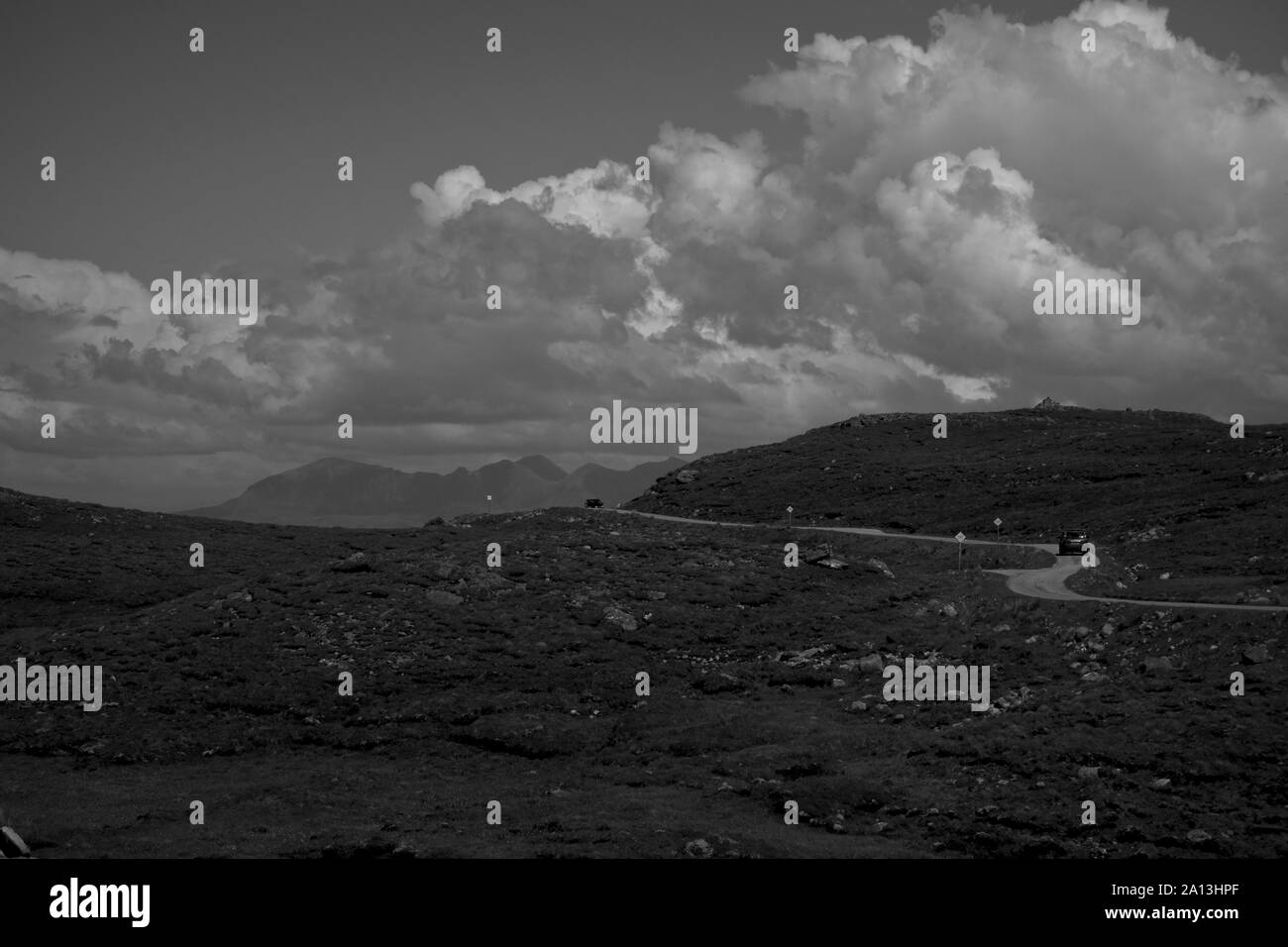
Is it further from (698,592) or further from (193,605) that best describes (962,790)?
(193,605)

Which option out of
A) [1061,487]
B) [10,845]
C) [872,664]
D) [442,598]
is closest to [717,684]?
[872,664]

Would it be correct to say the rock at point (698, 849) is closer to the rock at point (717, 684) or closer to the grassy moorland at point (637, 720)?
the grassy moorland at point (637, 720)

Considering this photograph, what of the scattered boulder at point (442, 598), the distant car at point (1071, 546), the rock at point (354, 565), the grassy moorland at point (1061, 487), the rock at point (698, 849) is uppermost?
the grassy moorland at point (1061, 487)

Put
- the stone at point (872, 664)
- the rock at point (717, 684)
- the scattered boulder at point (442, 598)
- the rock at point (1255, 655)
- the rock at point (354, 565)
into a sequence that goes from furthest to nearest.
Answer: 1. the rock at point (354, 565)
2. the scattered boulder at point (442, 598)
3. the stone at point (872, 664)
4. the rock at point (717, 684)
5. the rock at point (1255, 655)

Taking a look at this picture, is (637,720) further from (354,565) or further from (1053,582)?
(1053,582)

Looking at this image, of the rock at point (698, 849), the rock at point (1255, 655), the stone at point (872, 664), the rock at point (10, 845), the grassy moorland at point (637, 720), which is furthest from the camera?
the stone at point (872, 664)

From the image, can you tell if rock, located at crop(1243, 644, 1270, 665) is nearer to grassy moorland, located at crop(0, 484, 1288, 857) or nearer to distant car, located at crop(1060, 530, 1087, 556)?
grassy moorland, located at crop(0, 484, 1288, 857)

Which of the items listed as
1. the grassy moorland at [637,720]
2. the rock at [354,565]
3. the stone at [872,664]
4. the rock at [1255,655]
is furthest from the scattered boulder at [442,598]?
the rock at [1255,655]
